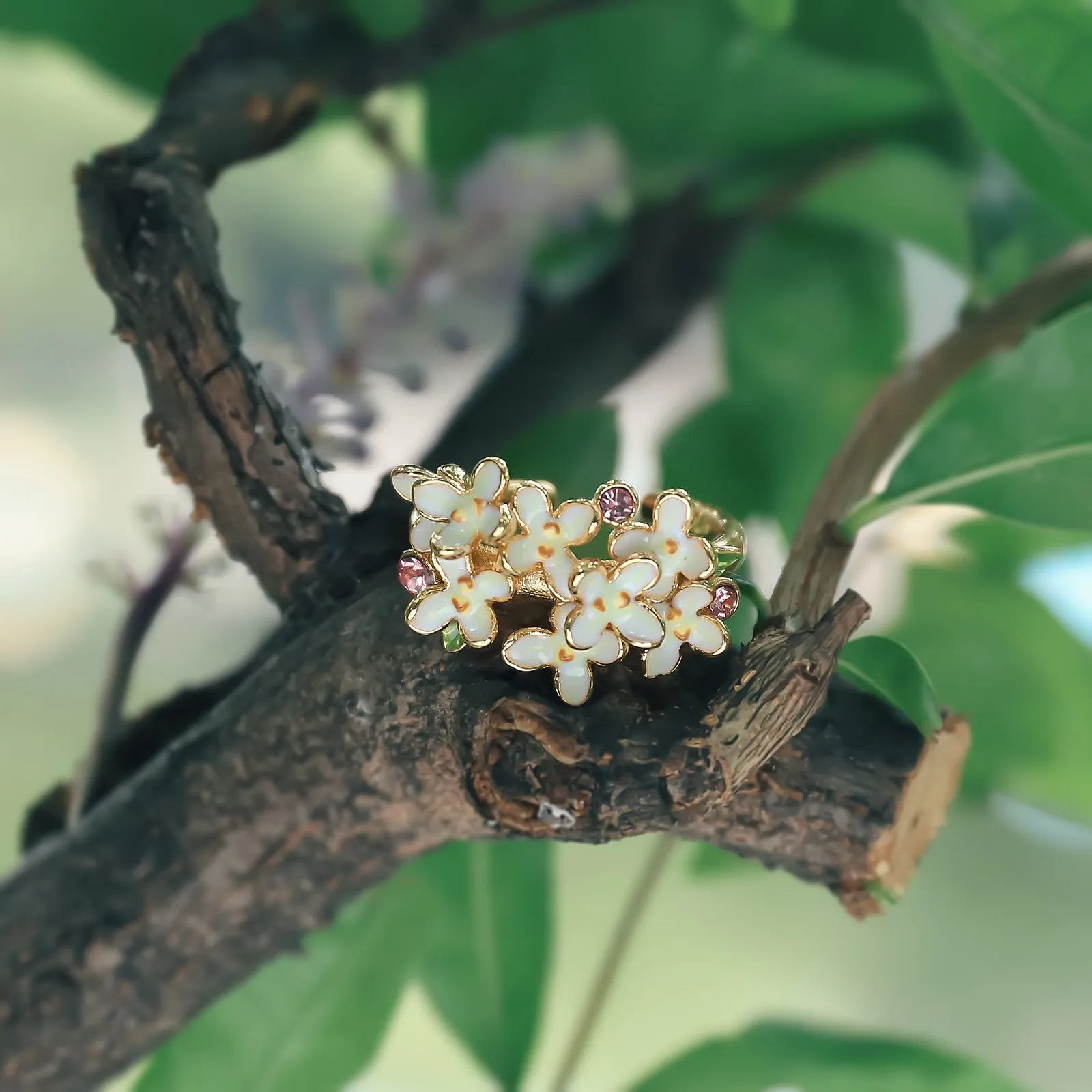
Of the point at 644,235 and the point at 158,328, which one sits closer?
the point at 158,328

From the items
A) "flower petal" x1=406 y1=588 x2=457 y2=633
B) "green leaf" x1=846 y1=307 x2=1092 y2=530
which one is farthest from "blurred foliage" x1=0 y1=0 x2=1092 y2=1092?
"flower petal" x1=406 y1=588 x2=457 y2=633

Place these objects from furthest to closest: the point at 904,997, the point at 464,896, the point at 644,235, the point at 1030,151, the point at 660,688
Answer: the point at 904,997 → the point at 644,235 → the point at 464,896 → the point at 1030,151 → the point at 660,688

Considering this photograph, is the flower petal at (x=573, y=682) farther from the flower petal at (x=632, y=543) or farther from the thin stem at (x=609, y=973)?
the thin stem at (x=609, y=973)

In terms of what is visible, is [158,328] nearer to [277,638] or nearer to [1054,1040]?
[277,638]

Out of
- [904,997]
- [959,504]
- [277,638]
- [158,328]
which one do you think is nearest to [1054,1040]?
[904,997]

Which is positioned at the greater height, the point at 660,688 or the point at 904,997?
the point at 904,997

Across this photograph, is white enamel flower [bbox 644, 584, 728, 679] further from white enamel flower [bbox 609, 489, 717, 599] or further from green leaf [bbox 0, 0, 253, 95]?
green leaf [bbox 0, 0, 253, 95]
